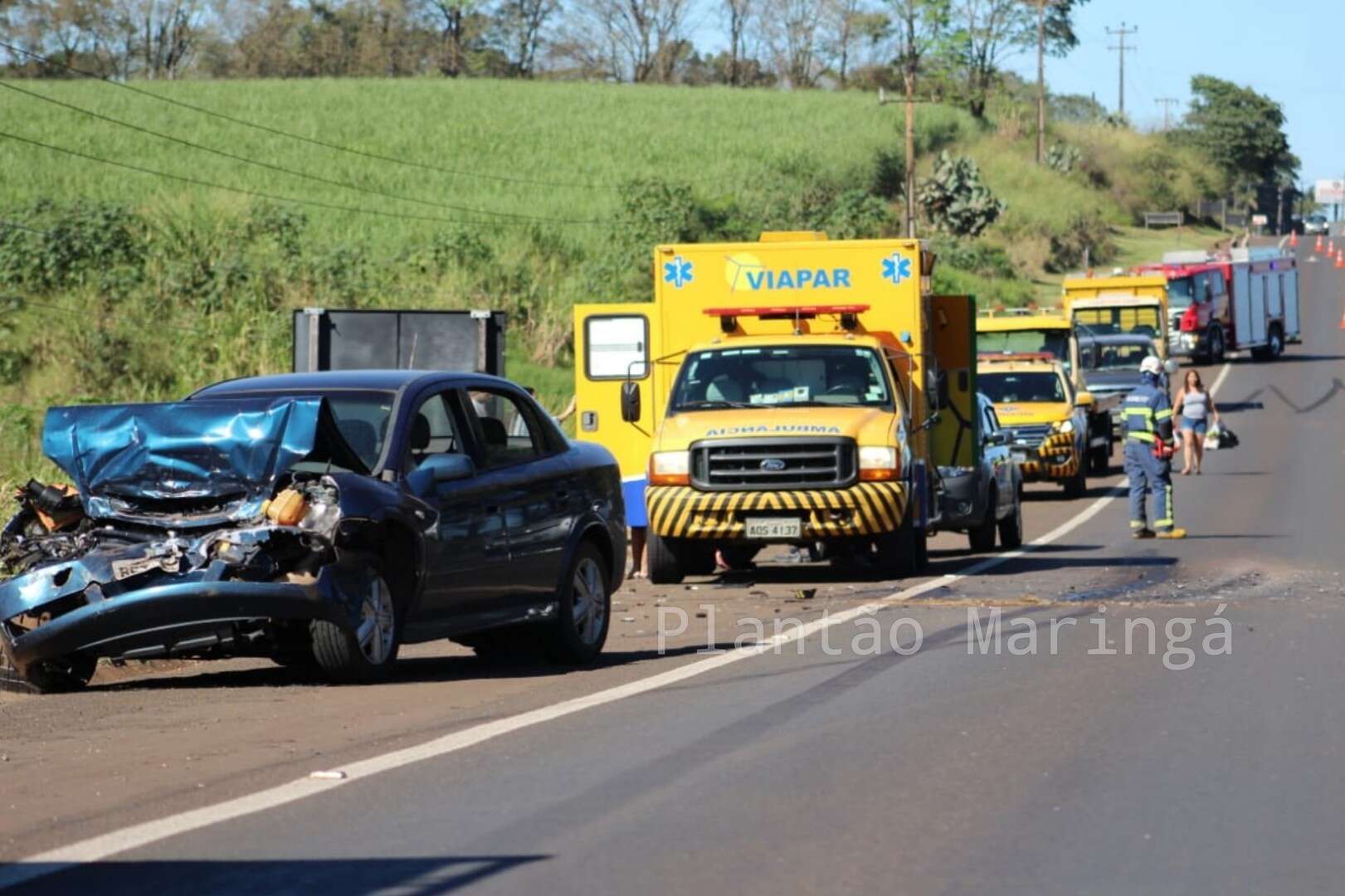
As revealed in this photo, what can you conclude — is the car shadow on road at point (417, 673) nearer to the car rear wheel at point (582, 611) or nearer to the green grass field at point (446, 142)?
the car rear wheel at point (582, 611)

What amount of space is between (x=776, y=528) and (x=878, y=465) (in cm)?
99

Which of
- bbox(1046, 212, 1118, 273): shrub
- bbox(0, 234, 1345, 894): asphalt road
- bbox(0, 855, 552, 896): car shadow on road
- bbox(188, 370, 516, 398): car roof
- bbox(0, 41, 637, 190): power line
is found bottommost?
bbox(0, 234, 1345, 894): asphalt road

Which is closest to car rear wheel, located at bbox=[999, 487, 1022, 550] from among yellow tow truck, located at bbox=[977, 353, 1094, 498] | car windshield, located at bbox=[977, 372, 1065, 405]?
yellow tow truck, located at bbox=[977, 353, 1094, 498]

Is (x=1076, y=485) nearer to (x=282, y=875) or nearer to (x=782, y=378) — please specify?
(x=782, y=378)

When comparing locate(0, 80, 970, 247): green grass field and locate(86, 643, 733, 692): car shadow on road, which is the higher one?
locate(0, 80, 970, 247): green grass field

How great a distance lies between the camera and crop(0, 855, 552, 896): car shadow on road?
5.85 meters

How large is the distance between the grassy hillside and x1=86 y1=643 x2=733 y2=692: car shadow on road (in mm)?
10992

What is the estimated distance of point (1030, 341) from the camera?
114 ft

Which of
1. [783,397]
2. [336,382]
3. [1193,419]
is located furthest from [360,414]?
[1193,419]

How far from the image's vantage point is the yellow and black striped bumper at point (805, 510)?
17.3 metres

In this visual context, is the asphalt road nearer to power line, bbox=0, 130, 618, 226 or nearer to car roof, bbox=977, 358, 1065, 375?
car roof, bbox=977, 358, 1065, 375

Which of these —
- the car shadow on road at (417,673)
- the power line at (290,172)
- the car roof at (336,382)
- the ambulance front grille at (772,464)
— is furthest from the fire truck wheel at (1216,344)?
the car roof at (336,382)

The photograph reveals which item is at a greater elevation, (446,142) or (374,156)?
(446,142)

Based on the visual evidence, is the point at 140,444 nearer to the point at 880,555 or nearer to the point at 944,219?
the point at 880,555
